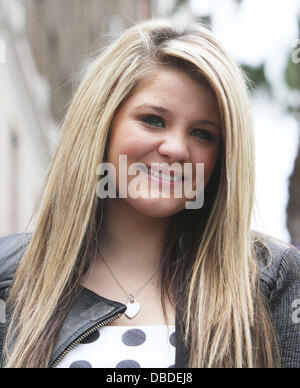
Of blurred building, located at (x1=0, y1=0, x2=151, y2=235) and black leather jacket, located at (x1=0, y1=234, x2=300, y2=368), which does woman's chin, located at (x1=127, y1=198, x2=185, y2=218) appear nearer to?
black leather jacket, located at (x1=0, y1=234, x2=300, y2=368)

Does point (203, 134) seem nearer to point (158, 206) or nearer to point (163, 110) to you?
point (163, 110)

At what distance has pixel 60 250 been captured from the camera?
7.35 feet

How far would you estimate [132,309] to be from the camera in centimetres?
221

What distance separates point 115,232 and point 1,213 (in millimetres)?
8466

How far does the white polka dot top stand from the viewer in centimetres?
206

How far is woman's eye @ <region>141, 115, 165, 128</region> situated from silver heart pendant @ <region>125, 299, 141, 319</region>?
1.98ft

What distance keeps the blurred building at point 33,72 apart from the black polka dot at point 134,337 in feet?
15.5

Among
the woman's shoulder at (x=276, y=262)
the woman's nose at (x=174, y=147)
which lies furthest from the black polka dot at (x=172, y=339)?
the woman's nose at (x=174, y=147)

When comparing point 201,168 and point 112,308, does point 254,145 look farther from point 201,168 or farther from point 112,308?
point 112,308

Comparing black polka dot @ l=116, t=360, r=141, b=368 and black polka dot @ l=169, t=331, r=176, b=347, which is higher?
black polka dot @ l=169, t=331, r=176, b=347

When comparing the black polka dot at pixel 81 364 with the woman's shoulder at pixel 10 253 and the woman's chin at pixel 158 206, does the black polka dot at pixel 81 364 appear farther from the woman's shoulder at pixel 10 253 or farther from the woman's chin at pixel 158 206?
the woman's chin at pixel 158 206

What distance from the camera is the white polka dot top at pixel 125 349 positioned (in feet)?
6.77

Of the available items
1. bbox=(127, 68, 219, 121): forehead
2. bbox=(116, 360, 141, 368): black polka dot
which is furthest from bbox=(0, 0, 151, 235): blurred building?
bbox=(116, 360, 141, 368): black polka dot

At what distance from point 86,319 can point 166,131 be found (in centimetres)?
67
